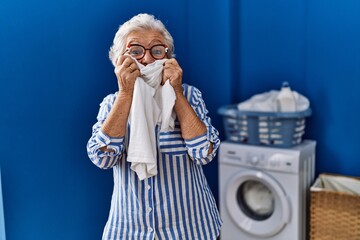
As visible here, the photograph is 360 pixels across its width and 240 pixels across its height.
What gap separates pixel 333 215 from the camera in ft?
8.02

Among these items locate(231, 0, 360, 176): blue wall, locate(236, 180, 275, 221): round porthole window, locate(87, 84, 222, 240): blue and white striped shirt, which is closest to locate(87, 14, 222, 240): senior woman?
locate(87, 84, 222, 240): blue and white striped shirt

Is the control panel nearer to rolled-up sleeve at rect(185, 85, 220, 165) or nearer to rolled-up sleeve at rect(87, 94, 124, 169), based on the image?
rolled-up sleeve at rect(185, 85, 220, 165)

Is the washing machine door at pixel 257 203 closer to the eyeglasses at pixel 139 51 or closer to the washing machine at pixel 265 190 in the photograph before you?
the washing machine at pixel 265 190

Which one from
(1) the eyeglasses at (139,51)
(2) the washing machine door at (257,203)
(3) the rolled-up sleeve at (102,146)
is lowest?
(2) the washing machine door at (257,203)

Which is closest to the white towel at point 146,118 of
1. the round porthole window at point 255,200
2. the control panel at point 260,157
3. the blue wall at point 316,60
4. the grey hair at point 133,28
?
the grey hair at point 133,28

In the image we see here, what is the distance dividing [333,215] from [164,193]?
4.80 feet

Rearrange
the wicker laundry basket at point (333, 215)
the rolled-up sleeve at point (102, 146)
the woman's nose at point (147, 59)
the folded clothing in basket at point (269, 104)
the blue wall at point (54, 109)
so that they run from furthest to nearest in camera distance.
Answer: the folded clothing in basket at point (269, 104) → the wicker laundry basket at point (333, 215) → the blue wall at point (54, 109) → the woman's nose at point (147, 59) → the rolled-up sleeve at point (102, 146)

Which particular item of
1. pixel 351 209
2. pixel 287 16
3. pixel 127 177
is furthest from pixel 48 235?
pixel 287 16

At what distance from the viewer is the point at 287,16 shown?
2.86 meters

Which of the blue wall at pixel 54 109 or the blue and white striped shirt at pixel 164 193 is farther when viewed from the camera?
the blue wall at pixel 54 109

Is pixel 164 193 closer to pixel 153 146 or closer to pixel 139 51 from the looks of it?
pixel 153 146

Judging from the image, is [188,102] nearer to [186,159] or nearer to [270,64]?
[186,159]

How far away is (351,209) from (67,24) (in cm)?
177

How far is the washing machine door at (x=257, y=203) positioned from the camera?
2570 millimetres
